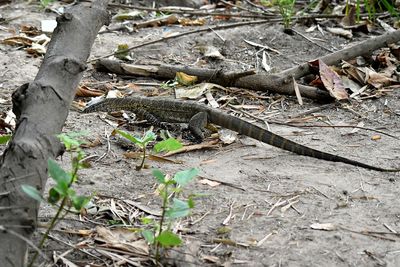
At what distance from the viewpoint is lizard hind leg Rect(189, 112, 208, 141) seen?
5.44 meters

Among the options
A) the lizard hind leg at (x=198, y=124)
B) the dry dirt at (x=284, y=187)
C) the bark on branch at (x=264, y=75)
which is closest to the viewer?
the dry dirt at (x=284, y=187)

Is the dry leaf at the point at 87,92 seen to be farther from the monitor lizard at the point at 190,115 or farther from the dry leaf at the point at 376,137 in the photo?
the dry leaf at the point at 376,137

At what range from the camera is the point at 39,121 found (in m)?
3.22

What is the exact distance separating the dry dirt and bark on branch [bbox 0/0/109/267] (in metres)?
0.47

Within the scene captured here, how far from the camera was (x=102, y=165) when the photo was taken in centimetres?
453

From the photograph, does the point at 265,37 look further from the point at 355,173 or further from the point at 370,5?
the point at 355,173

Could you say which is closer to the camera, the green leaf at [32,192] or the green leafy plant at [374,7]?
the green leaf at [32,192]

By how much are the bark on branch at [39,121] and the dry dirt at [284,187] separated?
1.55ft

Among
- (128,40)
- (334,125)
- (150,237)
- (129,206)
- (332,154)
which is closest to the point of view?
(150,237)

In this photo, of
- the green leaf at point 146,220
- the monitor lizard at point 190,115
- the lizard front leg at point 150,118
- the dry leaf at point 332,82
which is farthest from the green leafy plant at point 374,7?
the green leaf at point 146,220

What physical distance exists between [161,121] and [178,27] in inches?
107

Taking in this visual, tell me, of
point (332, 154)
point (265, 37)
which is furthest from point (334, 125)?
point (265, 37)

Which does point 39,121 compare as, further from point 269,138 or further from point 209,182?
point 269,138

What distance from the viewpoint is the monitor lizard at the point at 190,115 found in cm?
509
